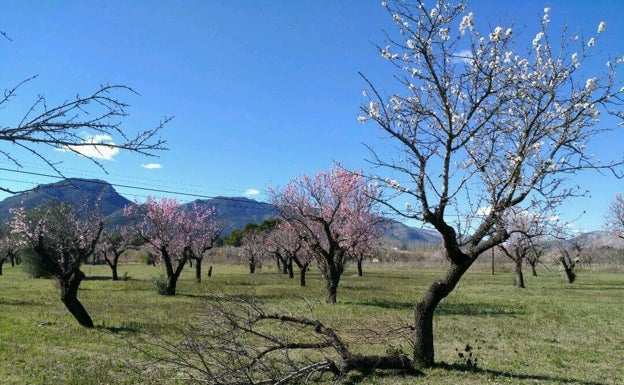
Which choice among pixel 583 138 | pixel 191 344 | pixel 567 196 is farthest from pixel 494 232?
pixel 191 344

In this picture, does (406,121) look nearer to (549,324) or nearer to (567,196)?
(567,196)

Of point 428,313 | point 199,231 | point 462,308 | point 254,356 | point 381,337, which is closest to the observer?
point 254,356

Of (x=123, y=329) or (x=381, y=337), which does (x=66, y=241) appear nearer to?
(x=123, y=329)

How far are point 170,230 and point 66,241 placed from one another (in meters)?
13.0

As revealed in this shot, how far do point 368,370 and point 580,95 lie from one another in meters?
7.30

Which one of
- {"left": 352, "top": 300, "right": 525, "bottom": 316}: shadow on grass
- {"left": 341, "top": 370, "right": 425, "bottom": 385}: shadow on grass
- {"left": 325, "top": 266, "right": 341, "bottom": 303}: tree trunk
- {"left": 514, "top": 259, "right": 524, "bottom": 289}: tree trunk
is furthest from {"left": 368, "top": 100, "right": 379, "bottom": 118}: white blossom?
{"left": 514, "top": 259, "right": 524, "bottom": 289}: tree trunk

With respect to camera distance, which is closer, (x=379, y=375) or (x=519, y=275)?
(x=379, y=375)

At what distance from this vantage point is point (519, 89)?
10078 mm

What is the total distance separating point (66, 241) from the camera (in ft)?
86.1

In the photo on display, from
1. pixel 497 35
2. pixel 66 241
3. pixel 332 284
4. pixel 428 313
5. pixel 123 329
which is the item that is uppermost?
pixel 497 35

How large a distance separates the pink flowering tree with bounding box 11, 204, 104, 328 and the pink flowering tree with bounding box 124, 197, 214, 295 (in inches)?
215

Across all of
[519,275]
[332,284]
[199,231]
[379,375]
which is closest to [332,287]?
[332,284]

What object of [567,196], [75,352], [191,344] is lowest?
[75,352]

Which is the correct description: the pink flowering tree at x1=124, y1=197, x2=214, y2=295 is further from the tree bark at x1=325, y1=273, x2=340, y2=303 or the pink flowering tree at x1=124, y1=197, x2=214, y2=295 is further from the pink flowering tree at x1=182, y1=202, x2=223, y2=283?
the tree bark at x1=325, y1=273, x2=340, y2=303
